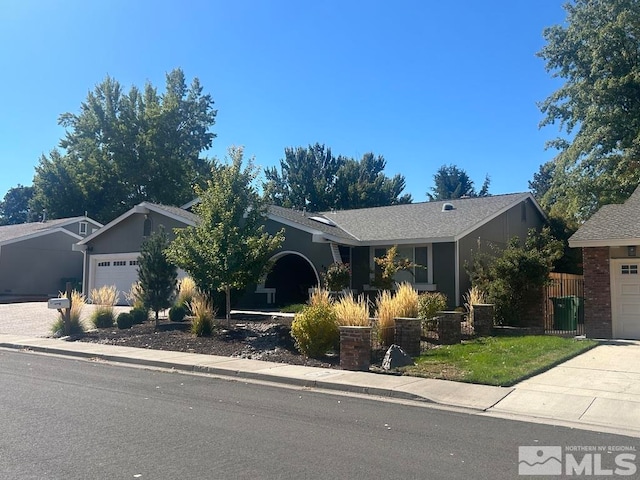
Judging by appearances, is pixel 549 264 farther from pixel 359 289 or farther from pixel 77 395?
pixel 77 395

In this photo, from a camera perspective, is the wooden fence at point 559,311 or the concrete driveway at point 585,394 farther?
the wooden fence at point 559,311

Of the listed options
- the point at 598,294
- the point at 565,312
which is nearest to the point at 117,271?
the point at 565,312

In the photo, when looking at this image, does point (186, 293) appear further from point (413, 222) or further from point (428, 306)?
point (413, 222)

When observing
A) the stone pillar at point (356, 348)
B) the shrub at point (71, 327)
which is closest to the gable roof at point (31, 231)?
the shrub at point (71, 327)

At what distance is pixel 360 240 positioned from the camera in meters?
22.4

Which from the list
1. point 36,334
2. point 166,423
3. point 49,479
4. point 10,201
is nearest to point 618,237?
Answer: point 166,423

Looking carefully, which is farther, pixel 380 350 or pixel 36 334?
pixel 36 334

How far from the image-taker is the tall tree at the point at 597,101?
2772 cm

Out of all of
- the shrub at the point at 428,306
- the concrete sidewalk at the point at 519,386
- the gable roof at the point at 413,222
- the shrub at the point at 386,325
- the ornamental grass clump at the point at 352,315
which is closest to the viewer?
the concrete sidewalk at the point at 519,386

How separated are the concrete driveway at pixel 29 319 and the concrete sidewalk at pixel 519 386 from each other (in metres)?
6.13

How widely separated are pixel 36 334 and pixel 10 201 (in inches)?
2732

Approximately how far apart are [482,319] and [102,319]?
40.2ft

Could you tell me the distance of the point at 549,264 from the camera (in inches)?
677

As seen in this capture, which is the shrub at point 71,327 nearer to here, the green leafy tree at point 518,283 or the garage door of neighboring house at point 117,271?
the garage door of neighboring house at point 117,271
